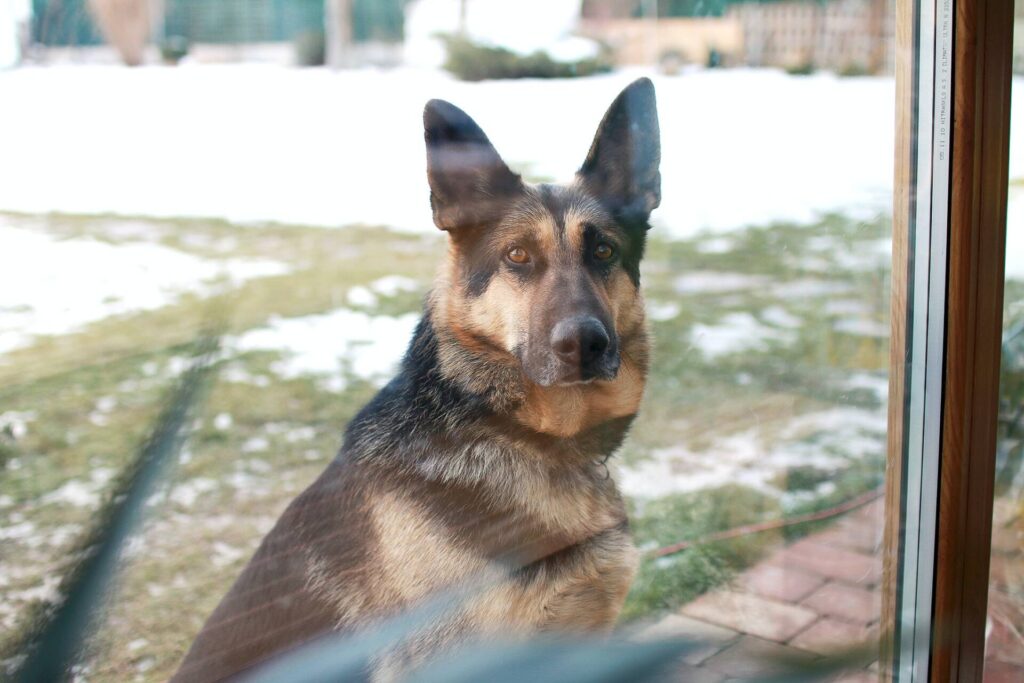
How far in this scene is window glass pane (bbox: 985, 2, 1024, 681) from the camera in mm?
2043

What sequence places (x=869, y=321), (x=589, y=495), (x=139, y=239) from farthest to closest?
(x=869, y=321) → (x=589, y=495) → (x=139, y=239)

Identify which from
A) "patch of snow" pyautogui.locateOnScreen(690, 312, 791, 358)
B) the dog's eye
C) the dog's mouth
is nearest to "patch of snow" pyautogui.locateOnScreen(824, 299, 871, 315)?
"patch of snow" pyautogui.locateOnScreen(690, 312, 791, 358)

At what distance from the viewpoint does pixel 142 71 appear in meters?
1.07

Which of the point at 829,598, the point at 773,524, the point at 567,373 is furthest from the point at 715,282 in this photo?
the point at 567,373

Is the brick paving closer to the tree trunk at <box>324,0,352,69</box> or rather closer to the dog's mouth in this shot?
the dog's mouth

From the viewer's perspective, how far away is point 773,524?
2.30 m

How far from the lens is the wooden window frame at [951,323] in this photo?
184cm

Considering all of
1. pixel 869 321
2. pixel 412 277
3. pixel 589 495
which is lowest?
pixel 589 495

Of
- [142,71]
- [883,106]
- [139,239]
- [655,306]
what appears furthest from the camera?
[883,106]

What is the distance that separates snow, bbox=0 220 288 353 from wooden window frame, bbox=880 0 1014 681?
1483 millimetres

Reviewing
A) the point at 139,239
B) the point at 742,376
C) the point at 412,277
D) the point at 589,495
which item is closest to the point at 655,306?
the point at 589,495

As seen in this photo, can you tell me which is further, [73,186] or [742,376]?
[742,376]

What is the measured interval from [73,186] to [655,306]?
41.6 inches

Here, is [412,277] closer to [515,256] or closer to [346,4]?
[515,256]
